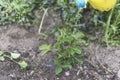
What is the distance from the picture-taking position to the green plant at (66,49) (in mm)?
2158

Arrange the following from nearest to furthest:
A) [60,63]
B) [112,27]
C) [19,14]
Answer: [60,63] → [112,27] → [19,14]

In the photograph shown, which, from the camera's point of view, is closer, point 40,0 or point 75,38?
point 75,38

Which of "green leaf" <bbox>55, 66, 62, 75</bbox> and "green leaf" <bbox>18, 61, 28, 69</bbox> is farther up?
"green leaf" <bbox>18, 61, 28, 69</bbox>

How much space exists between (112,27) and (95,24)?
0.13 meters

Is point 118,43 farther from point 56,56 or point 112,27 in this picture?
point 56,56

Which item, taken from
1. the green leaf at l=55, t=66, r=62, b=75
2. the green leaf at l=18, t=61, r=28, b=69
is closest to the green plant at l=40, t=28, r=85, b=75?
the green leaf at l=55, t=66, r=62, b=75

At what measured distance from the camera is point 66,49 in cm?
219

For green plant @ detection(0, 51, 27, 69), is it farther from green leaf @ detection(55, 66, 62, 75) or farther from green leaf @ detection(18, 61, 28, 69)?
green leaf @ detection(55, 66, 62, 75)

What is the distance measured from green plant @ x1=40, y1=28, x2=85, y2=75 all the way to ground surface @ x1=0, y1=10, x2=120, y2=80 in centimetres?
7

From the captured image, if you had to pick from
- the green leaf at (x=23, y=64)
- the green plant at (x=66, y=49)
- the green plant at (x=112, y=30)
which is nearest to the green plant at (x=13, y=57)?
the green leaf at (x=23, y=64)

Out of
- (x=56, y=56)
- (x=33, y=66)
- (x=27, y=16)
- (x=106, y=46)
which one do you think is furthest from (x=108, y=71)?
(x=27, y=16)

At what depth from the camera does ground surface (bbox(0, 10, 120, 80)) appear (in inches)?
87.0

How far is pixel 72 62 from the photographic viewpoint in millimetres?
2232

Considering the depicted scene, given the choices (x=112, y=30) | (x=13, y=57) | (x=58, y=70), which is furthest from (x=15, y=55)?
(x=112, y=30)
